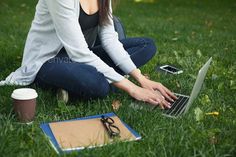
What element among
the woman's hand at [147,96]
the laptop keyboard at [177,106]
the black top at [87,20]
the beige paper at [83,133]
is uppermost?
the black top at [87,20]

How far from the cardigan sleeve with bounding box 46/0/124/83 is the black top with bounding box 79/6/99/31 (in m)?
0.19

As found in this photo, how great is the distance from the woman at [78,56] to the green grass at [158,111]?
0.13m

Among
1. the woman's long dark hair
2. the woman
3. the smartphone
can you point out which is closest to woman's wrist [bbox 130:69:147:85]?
the woman

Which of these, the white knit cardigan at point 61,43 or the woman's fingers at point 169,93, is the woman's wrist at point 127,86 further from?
the woman's fingers at point 169,93

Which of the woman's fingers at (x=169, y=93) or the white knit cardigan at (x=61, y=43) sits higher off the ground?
the white knit cardigan at (x=61, y=43)

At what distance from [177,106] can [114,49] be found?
672 mm

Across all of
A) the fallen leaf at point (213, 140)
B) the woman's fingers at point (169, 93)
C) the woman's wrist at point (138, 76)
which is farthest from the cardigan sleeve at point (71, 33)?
the fallen leaf at point (213, 140)

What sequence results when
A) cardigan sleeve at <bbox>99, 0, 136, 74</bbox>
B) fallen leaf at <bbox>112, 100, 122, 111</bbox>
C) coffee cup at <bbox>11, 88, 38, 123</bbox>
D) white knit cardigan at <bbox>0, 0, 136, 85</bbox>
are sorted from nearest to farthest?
coffee cup at <bbox>11, 88, 38, 123</bbox> < white knit cardigan at <bbox>0, 0, 136, 85</bbox> < fallen leaf at <bbox>112, 100, 122, 111</bbox> < cardigan sleeve at <bbox>99, 0, 136, 74</bbox>

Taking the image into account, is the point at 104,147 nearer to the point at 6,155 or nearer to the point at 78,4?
the point at 6,155

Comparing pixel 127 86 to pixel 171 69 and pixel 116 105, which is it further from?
pixel 171 69

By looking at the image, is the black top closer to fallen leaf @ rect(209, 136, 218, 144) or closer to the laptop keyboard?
the laptop keyboard

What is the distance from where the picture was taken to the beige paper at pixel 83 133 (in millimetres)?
2381

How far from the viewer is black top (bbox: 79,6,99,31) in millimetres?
3104

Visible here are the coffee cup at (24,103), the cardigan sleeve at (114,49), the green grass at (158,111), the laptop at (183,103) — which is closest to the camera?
the green grass at (158,111)
